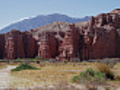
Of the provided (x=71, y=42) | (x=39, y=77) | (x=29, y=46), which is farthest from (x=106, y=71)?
(x=29, y=46)

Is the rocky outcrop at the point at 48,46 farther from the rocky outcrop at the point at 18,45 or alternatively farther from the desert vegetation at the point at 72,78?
the desert vegetation at the point at 72,78

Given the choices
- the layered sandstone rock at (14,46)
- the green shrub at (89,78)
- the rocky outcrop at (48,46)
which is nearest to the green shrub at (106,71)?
the green shrub at (89,78)

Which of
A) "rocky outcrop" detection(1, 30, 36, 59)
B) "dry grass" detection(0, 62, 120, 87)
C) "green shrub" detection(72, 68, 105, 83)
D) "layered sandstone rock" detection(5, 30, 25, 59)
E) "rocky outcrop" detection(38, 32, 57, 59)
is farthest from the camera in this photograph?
"rocky outcrop" detection(1, 30, 36, 59)

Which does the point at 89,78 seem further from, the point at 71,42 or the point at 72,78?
the point at 71,42

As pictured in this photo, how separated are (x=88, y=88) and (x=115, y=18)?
231 ft

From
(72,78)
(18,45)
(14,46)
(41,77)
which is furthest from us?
(18,45)

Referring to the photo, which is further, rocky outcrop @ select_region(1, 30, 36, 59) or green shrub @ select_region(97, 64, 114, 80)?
rocky outcrop @ select_region(1, 30, 36, 59)

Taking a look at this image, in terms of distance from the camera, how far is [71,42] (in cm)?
7300

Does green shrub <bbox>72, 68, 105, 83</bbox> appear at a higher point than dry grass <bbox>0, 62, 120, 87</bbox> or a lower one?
higher

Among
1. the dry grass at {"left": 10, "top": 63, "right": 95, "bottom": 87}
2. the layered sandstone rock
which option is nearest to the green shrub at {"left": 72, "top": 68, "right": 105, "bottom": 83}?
the dry grass at {"left": 10, "top": 63, "right": 95, "bottom": 87}

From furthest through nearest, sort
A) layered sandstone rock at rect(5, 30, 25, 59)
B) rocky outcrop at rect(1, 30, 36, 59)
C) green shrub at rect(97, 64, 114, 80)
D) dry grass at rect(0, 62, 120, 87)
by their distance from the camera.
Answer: rocky outcrop at rect(1, 30, 36, 59), layered sandstone rock at rect(5, 30, 25, 59), green shrub at rect(97, 64, 114, 80), dry grass at rect(0, 62, 120, 87)

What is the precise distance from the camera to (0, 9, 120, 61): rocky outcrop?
73.1m

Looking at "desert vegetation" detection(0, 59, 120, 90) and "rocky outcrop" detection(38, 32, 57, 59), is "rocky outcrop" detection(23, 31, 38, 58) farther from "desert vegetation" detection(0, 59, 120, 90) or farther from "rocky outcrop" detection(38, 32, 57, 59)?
"desert vegetation" detection(0, 59, 120, 90)

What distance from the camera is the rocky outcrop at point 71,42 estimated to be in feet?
240
